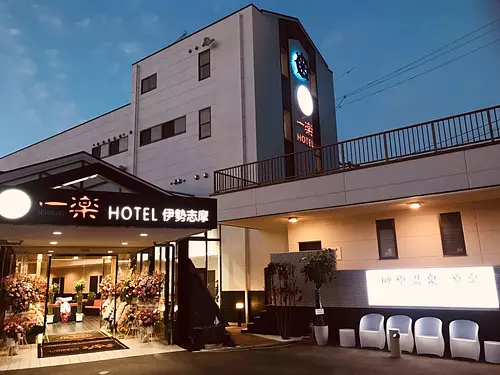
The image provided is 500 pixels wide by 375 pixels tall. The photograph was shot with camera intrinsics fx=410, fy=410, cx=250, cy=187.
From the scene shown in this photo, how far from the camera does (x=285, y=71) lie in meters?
18.1

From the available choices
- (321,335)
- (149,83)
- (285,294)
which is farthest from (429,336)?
(149,83)

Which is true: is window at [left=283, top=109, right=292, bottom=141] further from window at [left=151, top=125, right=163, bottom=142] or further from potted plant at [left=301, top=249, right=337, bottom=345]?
potted plant at [left=301, top=249, right=337, bottom=345]

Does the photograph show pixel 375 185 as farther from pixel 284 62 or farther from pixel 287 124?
pixel 284 62

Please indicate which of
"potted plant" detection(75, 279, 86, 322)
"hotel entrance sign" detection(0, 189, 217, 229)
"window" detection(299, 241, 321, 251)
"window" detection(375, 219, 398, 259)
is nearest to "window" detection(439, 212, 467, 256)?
"window" detection(375, 219, 398, 259)

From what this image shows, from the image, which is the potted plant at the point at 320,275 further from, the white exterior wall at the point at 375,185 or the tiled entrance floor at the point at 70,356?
the tiled entrance floor at the point at 70,356

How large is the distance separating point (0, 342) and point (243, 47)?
12897 millimetres

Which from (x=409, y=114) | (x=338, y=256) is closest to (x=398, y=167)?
(x=338, y=256)

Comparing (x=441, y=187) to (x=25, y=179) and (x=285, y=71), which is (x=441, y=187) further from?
(x=285, y=71)

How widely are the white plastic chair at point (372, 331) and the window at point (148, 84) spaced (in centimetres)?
1471

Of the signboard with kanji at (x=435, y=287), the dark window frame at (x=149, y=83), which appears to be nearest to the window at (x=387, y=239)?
the signboard with kanji at (x=435, y=287)

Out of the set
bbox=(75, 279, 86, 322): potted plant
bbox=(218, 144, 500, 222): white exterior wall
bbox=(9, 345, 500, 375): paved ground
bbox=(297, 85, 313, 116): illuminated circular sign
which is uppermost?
bbox=(297, 85, 313, 116): illuminated circular sign

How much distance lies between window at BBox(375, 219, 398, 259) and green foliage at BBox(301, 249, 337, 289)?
6.93 ft

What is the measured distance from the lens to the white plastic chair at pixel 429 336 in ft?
28.9

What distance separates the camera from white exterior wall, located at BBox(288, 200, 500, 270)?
1077 centimetres
